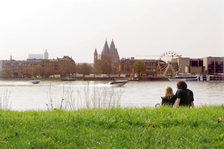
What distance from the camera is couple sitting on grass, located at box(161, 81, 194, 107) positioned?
7.21 metres

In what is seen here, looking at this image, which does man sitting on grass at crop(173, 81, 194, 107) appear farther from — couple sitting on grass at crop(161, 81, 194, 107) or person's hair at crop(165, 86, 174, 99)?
person's hair at crop(165, 86, 174, 99)

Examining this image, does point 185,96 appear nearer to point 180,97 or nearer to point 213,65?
point 180,97

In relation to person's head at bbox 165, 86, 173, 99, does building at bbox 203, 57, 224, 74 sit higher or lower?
higher

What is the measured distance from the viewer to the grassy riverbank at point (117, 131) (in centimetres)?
378

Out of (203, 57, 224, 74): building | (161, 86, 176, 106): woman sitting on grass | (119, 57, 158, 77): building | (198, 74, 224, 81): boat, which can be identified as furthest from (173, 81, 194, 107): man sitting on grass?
(119, 57, 158, 77): building

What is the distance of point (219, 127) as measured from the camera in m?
4.72

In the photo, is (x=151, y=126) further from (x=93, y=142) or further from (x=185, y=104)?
(x=185, y=104)

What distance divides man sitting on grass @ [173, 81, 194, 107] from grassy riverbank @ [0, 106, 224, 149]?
1405 mm

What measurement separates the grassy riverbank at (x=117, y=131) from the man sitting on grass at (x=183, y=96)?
140 cm

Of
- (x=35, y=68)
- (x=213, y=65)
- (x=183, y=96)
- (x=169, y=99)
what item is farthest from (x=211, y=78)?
(x=183, y=96)

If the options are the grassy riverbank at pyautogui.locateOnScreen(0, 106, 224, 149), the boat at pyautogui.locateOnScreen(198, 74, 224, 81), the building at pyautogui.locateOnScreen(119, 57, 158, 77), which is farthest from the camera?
the building at pyautogui.locateOnScreen(119, 57, 158, 77)

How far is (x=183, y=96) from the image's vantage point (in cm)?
738

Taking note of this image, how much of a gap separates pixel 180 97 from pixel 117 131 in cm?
341

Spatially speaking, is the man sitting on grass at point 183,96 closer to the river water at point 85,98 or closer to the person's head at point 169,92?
the person's head at point 169,92
